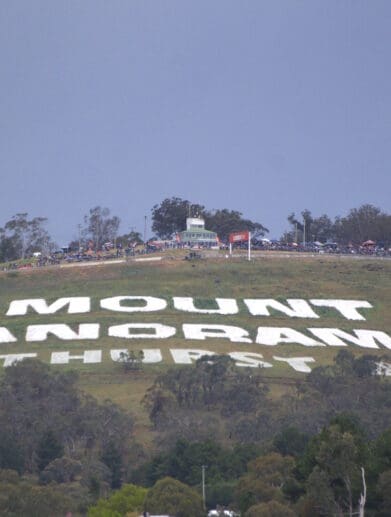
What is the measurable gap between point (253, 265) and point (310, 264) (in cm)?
572

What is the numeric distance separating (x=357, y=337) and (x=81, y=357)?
23.2 m

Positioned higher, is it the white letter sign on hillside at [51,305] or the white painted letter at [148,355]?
the white letter sign on hillside at [51,305]

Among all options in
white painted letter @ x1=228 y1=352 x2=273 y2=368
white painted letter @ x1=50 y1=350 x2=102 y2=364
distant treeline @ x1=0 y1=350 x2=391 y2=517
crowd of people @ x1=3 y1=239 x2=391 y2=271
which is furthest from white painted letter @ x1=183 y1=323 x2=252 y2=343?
crowd of people @ x1=3 y1=239 x2=391 y2=271

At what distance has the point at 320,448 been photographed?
46281 mm

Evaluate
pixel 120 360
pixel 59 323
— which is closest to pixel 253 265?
pixel 59 323

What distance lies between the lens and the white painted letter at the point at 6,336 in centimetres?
10969

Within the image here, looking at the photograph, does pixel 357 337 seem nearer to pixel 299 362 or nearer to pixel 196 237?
pixel 299 362

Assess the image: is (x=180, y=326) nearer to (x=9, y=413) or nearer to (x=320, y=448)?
(x=9, y=413)

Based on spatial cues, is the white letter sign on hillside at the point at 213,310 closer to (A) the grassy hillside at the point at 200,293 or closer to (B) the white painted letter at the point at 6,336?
(A) the grassy hillside at the point at 200,293

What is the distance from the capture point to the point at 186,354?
103062 mm

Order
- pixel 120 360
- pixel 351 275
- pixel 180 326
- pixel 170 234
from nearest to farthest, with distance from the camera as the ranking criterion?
pixel 120 360, pixel 180 326, pixel 351 275, pixel 170 234

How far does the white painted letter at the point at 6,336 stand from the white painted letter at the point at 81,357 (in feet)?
21.1

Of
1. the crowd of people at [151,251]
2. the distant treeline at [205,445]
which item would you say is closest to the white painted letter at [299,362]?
the distant treeline at [205,445]

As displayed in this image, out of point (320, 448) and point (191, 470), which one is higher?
point (320, 448)
